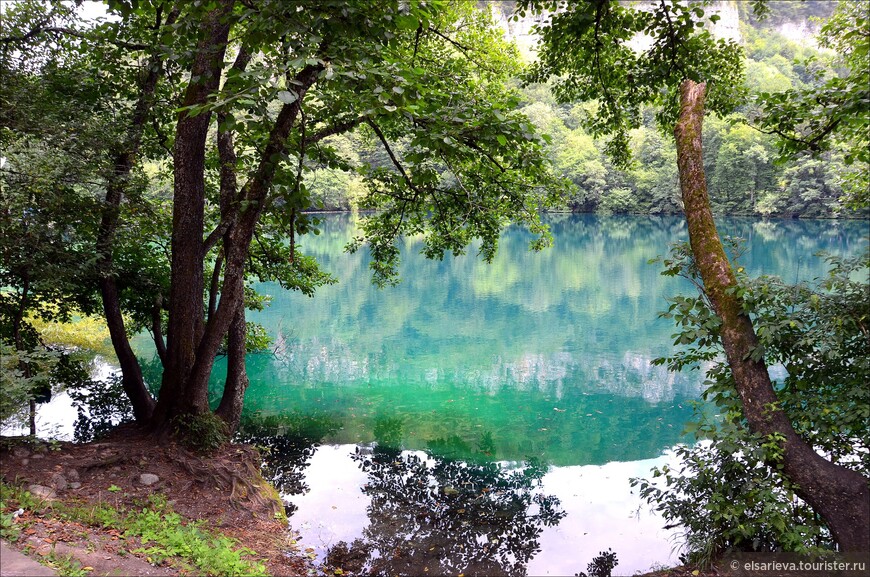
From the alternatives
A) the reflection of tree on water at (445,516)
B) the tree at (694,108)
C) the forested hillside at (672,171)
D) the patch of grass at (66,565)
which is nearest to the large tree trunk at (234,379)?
the reflection of tree on water at (445,516)

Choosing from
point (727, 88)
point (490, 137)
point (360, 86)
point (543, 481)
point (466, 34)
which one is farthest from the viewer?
point (466, 34)

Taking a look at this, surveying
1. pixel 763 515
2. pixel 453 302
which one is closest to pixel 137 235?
pixel 763 515

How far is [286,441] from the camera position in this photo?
10289 millimetres

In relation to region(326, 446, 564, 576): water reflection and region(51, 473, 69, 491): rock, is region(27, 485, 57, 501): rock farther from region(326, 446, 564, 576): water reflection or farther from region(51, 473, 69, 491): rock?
region(326, 446, 564, 576): water reflection

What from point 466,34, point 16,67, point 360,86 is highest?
point 466,34

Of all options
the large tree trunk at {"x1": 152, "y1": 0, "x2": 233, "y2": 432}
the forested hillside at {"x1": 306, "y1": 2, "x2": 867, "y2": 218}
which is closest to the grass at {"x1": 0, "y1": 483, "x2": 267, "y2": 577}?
the large tree trunk at {"x1": 152, "y1": 0, "x2": 233, "y2": 432}

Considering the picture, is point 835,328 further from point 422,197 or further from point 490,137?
point 422,197

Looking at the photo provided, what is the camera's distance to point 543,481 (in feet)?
29.5

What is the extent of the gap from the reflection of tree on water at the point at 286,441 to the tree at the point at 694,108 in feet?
18.8

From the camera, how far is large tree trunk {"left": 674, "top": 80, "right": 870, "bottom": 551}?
4902mm

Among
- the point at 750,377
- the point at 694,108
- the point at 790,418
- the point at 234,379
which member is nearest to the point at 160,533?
the point at 234,379

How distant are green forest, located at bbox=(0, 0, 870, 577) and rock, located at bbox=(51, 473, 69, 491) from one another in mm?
43

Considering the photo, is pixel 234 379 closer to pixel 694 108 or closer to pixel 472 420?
pixel 472 420

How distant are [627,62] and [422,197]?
3365mm
